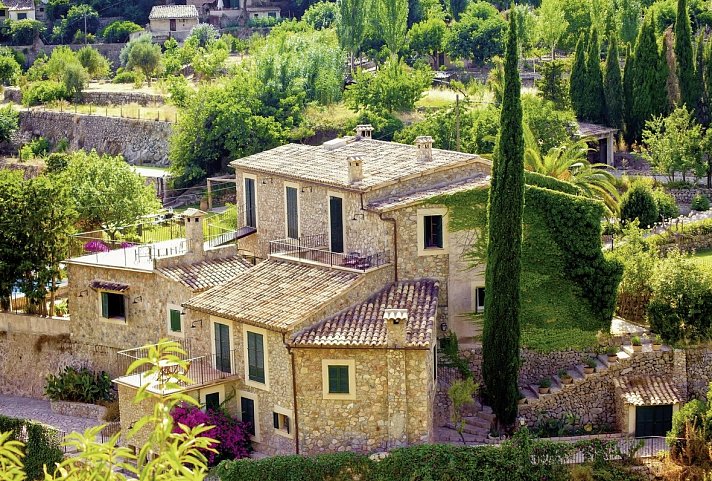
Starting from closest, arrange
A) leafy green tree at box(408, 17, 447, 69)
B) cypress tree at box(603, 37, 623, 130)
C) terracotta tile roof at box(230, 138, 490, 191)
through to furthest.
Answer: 1. terracotta tile roof at box(230, 138, 490, 191)
2. cypress tree at box(603, 37, 623, 130)
3. leafy green tree at box(408, 17, 447, 69)

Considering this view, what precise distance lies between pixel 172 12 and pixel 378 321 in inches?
2946

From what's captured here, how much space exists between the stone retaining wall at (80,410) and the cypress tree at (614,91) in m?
28.8

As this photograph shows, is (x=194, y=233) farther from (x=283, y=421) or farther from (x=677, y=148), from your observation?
(x=677, y=148)

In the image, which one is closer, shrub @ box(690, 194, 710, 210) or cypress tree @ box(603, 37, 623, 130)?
shrub @ box(690, 194, 710, 210)

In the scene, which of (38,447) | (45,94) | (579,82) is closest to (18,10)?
(45,94)

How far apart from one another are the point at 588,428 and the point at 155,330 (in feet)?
40.0

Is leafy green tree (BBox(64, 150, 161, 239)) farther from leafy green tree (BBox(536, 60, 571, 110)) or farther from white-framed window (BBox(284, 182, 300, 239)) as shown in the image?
leafy green tree (BBox(536, 60, 571, 110))

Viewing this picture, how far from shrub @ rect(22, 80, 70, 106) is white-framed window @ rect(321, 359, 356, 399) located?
185 ft

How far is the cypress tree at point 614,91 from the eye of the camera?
200ft

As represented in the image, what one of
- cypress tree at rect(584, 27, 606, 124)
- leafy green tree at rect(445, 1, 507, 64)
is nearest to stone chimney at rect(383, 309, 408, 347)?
cypress tree at rect(584, 27, 606, 124)

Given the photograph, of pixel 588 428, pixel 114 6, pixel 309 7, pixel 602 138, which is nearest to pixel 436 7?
pixel 309 7

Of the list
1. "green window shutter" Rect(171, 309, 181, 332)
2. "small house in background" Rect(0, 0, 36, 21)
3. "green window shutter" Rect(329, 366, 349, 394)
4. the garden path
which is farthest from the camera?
"small house in background" Rect(0, 0, 36, 21)

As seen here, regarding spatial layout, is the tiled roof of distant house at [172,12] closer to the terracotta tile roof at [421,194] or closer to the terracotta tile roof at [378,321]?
the terracotta tile roof at [421,194]

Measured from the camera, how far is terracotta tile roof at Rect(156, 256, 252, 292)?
130 feet
